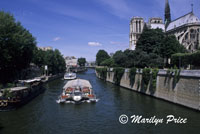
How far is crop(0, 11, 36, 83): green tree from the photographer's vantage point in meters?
34.2

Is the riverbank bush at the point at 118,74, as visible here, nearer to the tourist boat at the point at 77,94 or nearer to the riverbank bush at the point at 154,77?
the riverbank bush at the point at 154,77

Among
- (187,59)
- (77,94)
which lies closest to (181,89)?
(77,94)

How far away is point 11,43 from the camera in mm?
34938

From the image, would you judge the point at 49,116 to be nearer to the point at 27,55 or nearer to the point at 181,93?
the point at 181,93

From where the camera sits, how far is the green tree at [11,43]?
34.2m

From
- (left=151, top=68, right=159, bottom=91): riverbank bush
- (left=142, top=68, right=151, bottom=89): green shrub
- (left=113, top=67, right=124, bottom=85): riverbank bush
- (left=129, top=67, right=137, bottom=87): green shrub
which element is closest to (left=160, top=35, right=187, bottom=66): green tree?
(left=113, top=67, right=124, bottom=85): riverbank bush

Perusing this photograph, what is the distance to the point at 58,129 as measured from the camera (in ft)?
57.5

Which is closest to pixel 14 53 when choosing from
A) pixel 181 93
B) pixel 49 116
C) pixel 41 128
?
pixel 49 116
